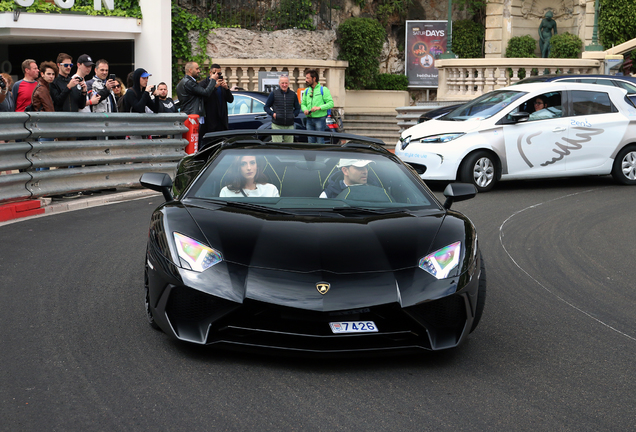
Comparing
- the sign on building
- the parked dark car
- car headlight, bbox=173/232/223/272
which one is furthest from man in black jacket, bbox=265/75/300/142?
the sign on building

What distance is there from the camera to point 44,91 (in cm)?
1074

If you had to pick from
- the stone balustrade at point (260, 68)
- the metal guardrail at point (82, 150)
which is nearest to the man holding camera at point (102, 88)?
the metal guardrail at point (82, 150)

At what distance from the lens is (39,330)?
16.0 ft

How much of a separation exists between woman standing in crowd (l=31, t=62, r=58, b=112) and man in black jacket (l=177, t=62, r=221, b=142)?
275cm

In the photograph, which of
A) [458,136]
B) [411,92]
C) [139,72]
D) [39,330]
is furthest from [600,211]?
[411,92]

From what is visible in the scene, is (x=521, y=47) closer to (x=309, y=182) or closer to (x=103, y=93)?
(x=103, y=93)

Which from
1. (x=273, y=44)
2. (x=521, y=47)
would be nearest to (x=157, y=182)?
(x=273, y=44)

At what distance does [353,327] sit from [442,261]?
71cm

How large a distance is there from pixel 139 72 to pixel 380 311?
9.38 metres

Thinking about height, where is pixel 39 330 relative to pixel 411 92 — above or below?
below

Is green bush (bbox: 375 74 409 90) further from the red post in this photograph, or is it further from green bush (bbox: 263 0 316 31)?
the red post

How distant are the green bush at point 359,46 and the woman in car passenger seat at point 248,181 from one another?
20.9 m

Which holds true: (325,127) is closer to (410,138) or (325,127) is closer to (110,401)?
(410,138)

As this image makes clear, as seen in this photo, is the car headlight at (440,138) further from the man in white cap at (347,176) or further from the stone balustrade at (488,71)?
the stone balustrade at (488,71)
